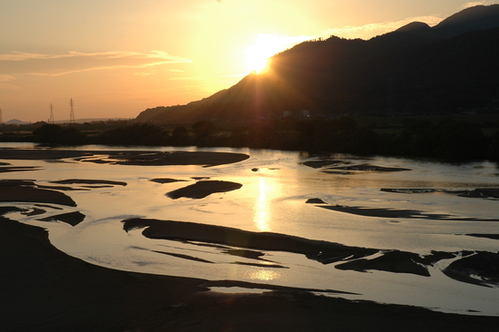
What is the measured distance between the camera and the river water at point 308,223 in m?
12.9

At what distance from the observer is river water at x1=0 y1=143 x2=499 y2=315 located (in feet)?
42.2

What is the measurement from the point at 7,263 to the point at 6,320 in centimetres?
458

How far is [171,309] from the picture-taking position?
10.9 metres

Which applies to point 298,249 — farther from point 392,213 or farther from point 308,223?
point 392,213

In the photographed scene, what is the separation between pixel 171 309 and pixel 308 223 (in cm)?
1068

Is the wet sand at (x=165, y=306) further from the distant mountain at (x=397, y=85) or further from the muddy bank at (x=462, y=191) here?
the distant mountain at (x=397, y=85)

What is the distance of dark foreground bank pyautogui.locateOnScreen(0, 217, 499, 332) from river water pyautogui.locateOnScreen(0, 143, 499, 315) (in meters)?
0.89

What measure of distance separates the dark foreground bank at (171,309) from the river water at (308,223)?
89 cm

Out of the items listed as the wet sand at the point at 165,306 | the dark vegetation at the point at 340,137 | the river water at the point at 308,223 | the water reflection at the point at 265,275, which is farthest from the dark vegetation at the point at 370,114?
the wet sand at the point at 165,306

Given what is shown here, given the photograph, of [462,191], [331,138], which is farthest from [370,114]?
[462,191]

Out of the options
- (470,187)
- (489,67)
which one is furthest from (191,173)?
(489,67)

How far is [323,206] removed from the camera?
24.9m

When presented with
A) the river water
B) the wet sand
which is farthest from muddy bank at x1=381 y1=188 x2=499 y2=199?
the wet sand

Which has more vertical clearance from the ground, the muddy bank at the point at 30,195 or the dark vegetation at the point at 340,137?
the dark vegetation at the point at 340,137
